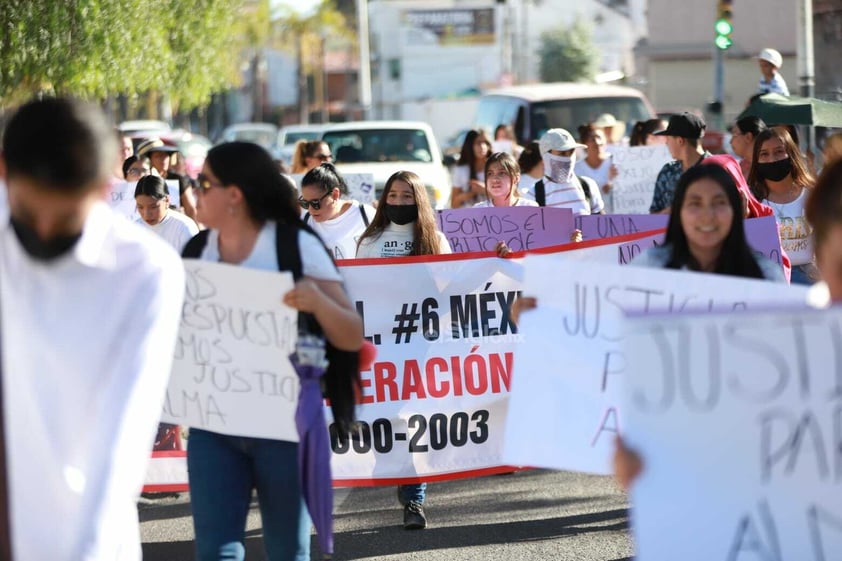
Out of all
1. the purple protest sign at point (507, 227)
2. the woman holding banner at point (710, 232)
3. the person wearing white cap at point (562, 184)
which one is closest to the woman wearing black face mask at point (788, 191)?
the purple protest sign at point (507, 227)

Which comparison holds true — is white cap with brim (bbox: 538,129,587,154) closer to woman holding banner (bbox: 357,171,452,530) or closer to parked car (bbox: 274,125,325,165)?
woman holding banner (bbox: 357,171,452,530)

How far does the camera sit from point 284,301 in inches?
172

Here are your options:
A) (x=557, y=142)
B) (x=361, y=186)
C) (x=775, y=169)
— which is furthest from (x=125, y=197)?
(x=775, y=169)

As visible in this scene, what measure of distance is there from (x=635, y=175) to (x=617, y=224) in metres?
4.38

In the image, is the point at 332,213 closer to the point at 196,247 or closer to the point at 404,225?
the point at 404,225

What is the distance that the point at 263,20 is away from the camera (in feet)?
191

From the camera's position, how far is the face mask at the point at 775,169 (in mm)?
8102

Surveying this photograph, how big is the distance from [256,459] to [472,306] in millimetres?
2786

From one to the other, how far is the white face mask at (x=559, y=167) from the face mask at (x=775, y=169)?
210cm

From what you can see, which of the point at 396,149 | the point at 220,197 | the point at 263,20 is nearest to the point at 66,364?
the point at 220,197

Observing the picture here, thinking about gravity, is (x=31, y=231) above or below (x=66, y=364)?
above

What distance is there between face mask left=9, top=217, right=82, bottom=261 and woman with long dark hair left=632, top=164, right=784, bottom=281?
1.99m

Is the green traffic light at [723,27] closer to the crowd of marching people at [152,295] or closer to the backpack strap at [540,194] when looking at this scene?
the backpack strap at [540,194]

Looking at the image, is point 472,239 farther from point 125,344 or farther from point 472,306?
point 125,344
